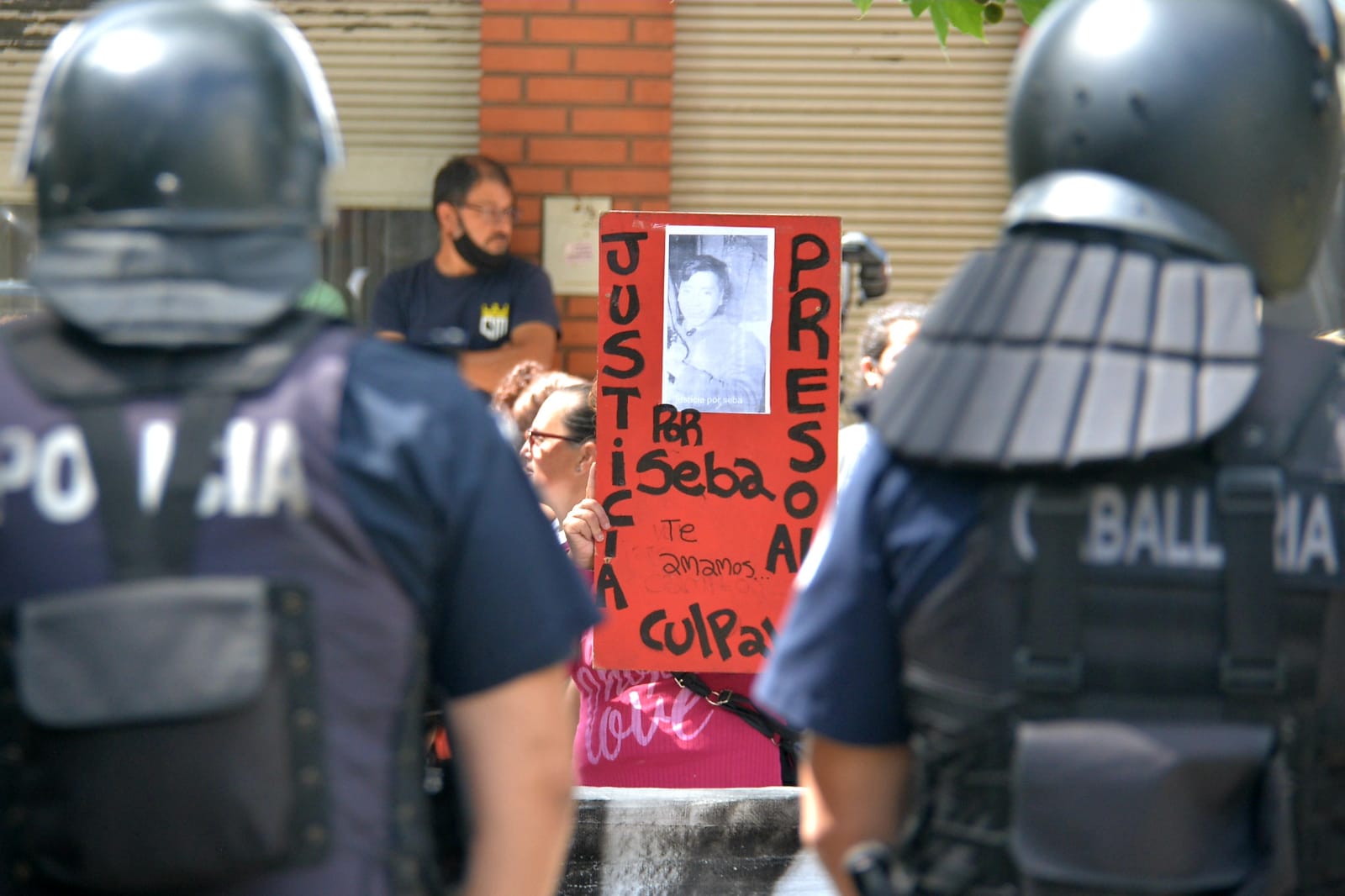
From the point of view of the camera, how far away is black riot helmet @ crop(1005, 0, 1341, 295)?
59.4 inches

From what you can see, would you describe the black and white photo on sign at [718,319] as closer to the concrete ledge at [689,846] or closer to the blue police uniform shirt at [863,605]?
the concrete ledge at [689,846]

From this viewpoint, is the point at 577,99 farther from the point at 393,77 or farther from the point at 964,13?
the point at 964,13

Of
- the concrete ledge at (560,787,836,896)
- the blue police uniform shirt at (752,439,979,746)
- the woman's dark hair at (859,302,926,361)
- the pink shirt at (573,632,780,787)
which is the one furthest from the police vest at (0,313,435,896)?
the woman's dark hair at (859,302,926,361)

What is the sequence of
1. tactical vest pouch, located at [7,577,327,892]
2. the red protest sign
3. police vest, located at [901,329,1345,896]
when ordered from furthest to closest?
1. the red protest sign
2. police vest, located at [901,329,1345,896]
3. tactical vest pouch, located at [7,577,327,892]

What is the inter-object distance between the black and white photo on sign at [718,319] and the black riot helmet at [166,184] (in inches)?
80.0

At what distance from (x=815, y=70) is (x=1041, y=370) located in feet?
15.3

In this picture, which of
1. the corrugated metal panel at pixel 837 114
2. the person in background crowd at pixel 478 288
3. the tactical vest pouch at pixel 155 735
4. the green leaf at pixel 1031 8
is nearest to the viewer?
the tactical vest pouch at pixel 155 735

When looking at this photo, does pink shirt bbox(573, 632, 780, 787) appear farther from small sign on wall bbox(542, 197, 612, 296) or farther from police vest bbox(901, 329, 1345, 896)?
small sign on wall bbox(542, 197, 612, 296)

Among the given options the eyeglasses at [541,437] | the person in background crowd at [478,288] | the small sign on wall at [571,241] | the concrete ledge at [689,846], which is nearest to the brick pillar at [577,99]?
the small sign on wall at [571,241]

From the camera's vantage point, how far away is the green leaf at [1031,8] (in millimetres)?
3129

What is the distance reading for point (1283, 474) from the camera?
56.6 inches

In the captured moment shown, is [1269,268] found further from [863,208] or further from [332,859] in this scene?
[863,208]

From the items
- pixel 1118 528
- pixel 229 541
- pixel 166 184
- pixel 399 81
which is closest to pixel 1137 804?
Result: pixel 1118 528

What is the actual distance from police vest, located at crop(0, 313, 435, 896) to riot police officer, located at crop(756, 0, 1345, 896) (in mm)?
473
